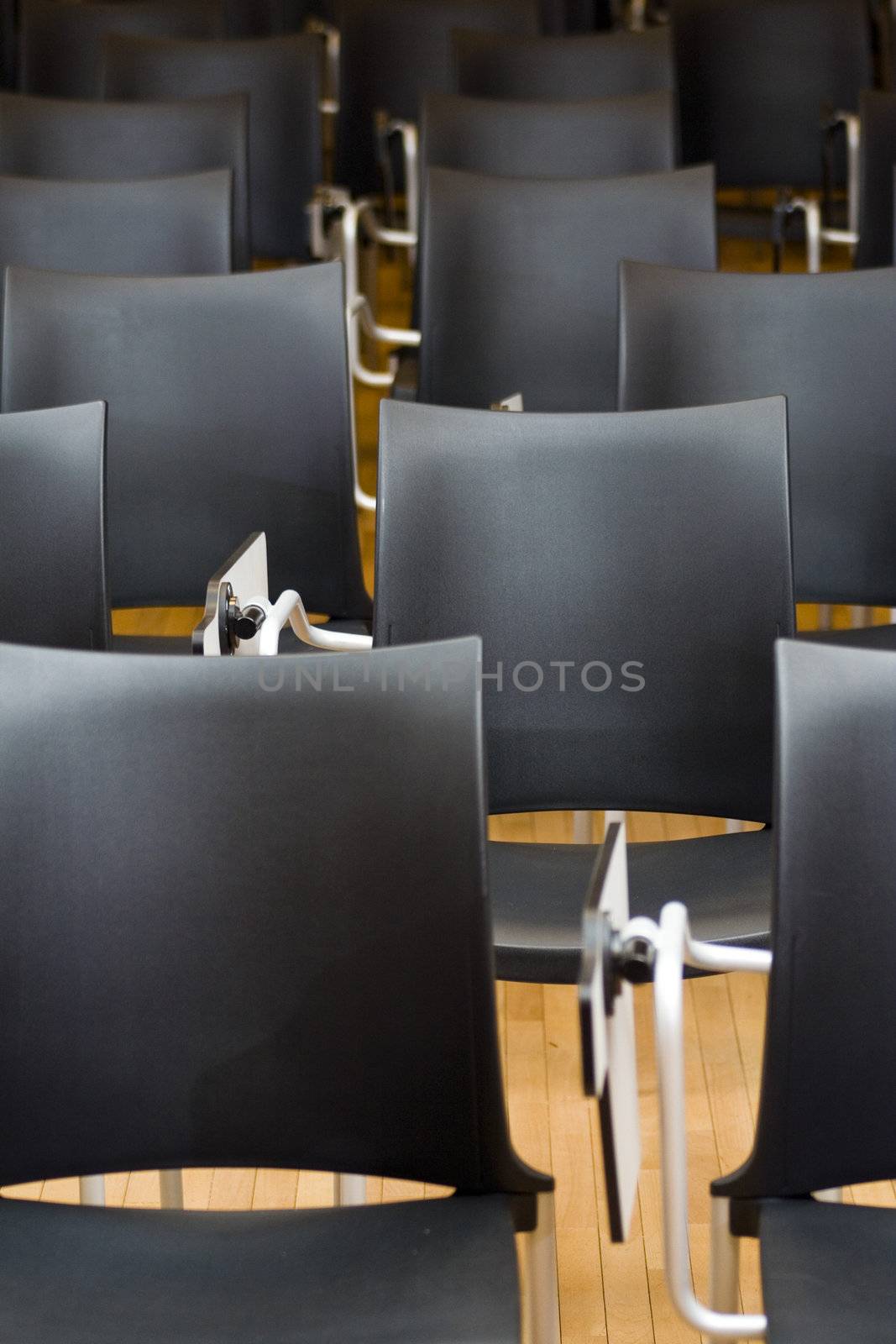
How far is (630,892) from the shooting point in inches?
71.8

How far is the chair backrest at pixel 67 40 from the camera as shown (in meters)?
4.34

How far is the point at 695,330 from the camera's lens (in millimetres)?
2385

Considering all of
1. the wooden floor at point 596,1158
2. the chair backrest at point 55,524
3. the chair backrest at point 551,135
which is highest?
the chair backrest at point 551,135

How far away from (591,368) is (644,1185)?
1387mm

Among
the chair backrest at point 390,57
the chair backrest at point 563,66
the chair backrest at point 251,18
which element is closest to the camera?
the chair backrest at point 563,66

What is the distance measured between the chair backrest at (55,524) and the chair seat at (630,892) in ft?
1.79

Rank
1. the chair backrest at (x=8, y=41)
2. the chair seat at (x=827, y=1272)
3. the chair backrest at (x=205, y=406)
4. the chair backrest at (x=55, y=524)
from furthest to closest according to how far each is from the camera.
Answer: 1. the chair backrest at (x=8, y=41)
2. the chair backrest at (x=205, y=406)
3. the chair backrest at (x=55, y=524)
4. the chair seat at (x=827, y=1272)

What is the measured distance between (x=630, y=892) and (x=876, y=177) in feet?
6.46

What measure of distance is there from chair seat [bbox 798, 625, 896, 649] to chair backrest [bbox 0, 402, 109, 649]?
93cm

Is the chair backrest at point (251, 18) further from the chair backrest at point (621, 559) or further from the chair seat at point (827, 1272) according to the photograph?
the chair seat at point (827, 1272)

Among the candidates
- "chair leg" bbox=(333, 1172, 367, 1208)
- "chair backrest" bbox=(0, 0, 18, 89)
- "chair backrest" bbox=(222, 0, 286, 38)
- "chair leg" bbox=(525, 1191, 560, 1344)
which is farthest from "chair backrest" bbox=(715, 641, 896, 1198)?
"chair backrest" bbox=(0, 0, 18, 89)

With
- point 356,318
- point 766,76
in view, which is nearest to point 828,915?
point 356,318

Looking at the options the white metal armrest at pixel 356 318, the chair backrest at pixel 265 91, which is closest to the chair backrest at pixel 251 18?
the chair backrest at pixel 265 91

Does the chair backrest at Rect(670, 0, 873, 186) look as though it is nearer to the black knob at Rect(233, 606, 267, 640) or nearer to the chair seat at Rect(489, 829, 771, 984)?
the chair seat at Rect(489, 829, 771, 984)
